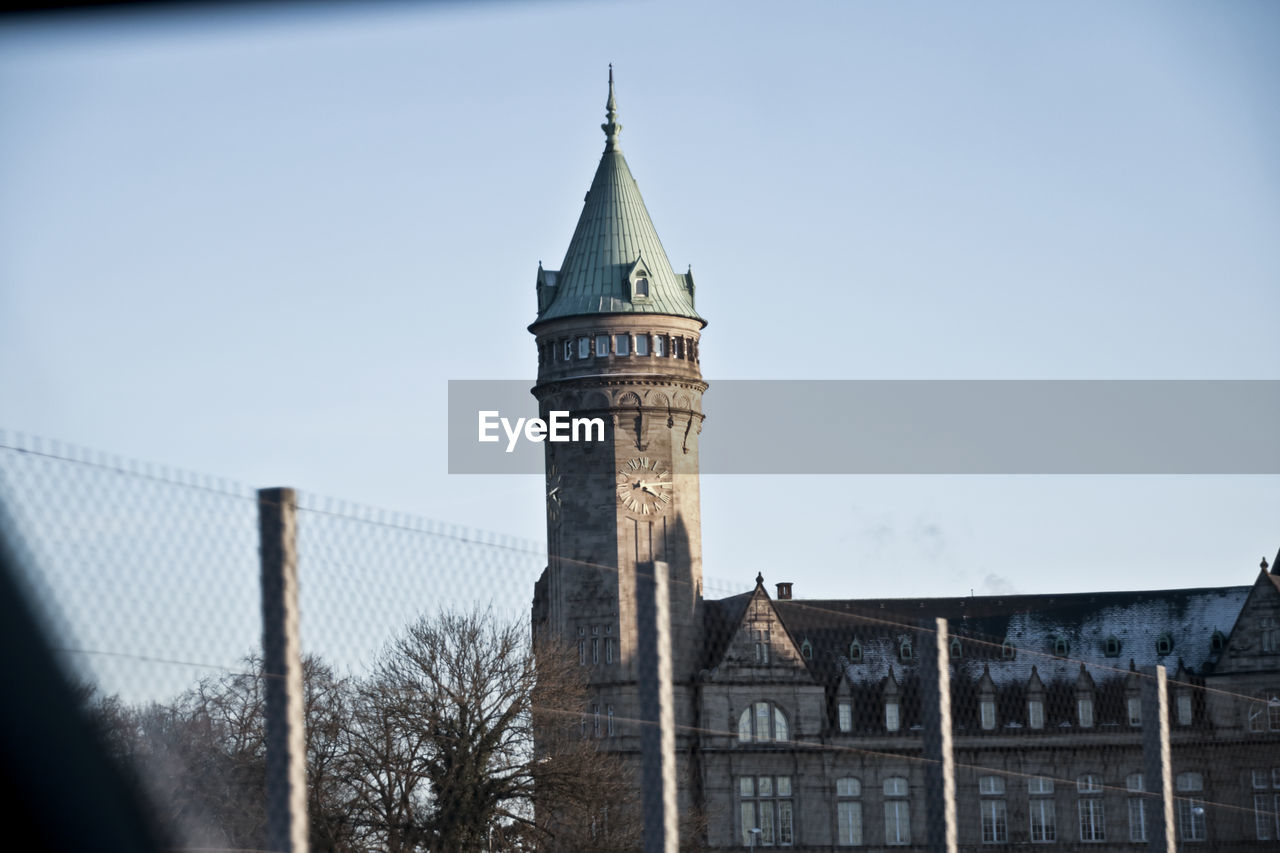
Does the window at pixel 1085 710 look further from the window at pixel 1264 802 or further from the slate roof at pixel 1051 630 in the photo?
the window at pixel 1264 802

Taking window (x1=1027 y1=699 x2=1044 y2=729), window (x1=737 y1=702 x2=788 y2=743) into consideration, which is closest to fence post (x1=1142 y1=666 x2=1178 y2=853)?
window (x1=737 y1=702 x2=788 y2=743)

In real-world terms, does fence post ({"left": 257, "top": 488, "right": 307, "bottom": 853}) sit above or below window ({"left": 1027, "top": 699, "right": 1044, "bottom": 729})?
below

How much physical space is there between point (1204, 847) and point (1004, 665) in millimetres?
12108

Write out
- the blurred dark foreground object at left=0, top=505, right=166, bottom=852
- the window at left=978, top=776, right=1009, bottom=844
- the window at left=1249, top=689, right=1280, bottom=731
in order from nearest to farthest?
1. the blurred dark foreground object at left=0, top=505, right=166, bottom=852
2. the window at left=1249, top=689, right=1280, bottom=731
3. the window at left=978, top=776, right=1009, bottom=844

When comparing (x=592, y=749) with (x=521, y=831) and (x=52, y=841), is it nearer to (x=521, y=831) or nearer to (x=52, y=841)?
(x=521, y=831)

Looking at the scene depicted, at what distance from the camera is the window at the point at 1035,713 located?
85.1 metres

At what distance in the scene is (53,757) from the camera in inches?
525

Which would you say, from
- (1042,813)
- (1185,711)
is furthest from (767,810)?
(1185,711)

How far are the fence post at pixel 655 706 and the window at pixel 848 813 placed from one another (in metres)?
67.2

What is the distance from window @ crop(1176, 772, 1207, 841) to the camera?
80.4 meters

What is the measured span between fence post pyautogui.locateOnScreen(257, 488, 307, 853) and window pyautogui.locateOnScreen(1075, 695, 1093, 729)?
243 ft

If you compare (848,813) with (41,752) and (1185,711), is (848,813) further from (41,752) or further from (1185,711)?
(41,752)

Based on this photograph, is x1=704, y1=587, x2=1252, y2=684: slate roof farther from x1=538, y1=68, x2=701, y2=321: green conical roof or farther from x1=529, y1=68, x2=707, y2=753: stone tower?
x1=538, y1=68, x2=701, y2=321: green conical roof

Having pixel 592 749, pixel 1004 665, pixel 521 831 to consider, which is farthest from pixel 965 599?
pixel 521 831
